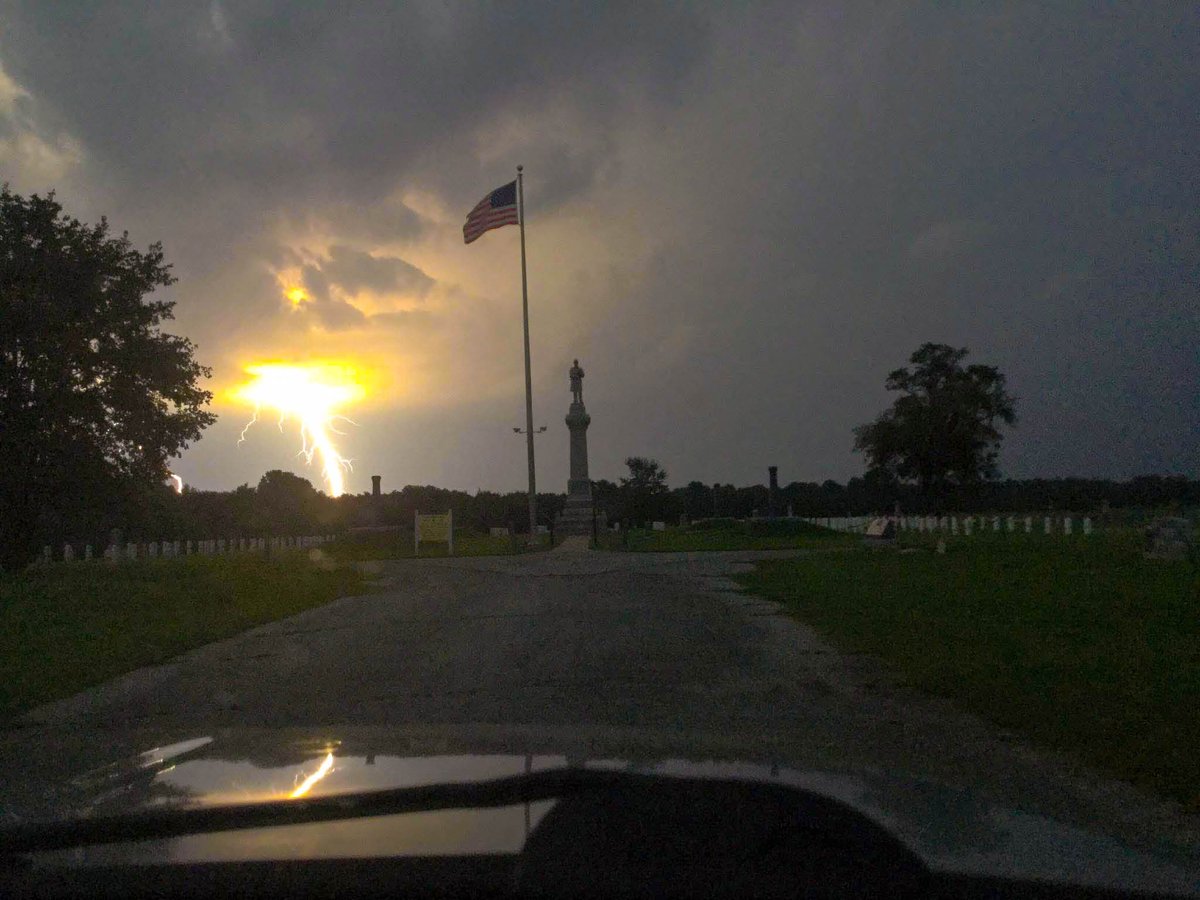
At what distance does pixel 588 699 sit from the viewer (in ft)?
28.5

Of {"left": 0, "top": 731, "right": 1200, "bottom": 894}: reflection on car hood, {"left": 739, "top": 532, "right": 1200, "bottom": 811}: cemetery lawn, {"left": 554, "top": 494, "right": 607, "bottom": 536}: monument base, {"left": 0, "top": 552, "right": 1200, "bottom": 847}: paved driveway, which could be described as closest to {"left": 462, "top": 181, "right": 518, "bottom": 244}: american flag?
{"left": 554, "top": 494, "right": 607, "bottom": 536}: monument base

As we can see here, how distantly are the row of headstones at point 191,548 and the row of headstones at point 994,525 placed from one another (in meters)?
27.9

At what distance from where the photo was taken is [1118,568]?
71.7ft

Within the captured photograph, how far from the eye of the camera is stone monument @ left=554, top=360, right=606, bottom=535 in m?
49.9

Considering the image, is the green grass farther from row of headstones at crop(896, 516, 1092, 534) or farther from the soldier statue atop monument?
row of headstones at crop(896, 516, 1092, 534)

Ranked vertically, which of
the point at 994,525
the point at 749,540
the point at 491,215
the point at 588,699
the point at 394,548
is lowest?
the point at 588,699

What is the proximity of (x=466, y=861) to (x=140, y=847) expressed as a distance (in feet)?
2.68

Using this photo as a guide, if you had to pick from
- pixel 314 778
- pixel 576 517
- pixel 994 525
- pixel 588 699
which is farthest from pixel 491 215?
pixel 314 778

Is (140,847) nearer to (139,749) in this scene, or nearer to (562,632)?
(139,749)

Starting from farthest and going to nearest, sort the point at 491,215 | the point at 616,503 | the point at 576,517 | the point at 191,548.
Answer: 1. the point at 616,503
2. the point at 576,517
3. the point at 191,548
4. the point at 491,215

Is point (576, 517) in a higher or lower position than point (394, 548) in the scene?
higher

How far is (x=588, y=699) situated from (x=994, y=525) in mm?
45093

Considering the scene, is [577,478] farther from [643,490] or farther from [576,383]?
[643,490]

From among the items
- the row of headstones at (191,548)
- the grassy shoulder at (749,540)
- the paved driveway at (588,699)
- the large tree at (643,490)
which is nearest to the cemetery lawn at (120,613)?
the paved driveway at (588,699)
